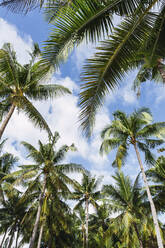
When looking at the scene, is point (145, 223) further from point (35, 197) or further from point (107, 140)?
point (35, 197)

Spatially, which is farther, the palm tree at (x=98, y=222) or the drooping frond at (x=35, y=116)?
the palm tree at (x=98, y=222)

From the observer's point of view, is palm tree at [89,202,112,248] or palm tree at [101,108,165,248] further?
palm tree at [89,202,112,248]

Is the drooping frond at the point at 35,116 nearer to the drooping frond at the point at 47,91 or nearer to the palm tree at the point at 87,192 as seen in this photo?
the drooping frond at the point at 47,91

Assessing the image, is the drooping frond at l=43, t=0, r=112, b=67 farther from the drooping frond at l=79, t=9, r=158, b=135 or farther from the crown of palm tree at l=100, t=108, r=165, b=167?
the crown of palm tree at l=100, t=108, r=165, b=167

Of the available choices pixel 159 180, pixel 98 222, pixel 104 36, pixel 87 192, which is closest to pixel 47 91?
pixel 104 36

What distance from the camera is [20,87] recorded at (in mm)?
8359

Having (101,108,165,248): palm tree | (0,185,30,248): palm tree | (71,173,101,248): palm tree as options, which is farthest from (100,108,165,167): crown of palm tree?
(0,185,30,248): palm tree

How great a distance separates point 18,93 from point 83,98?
6.05 meters

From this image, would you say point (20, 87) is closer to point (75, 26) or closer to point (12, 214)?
point (75, 26)

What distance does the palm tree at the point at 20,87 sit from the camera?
7484 mm

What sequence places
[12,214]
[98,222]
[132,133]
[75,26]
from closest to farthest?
1. [75,26]
2. [132,133]
3. [12,214]
4. [98,222]

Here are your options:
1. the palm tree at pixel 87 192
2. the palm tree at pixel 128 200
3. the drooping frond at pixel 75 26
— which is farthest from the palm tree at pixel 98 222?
the drooping frond at pixel 75 26

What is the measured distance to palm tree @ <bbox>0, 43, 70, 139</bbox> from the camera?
7.48 metres

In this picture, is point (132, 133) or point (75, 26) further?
point (132, 133)
